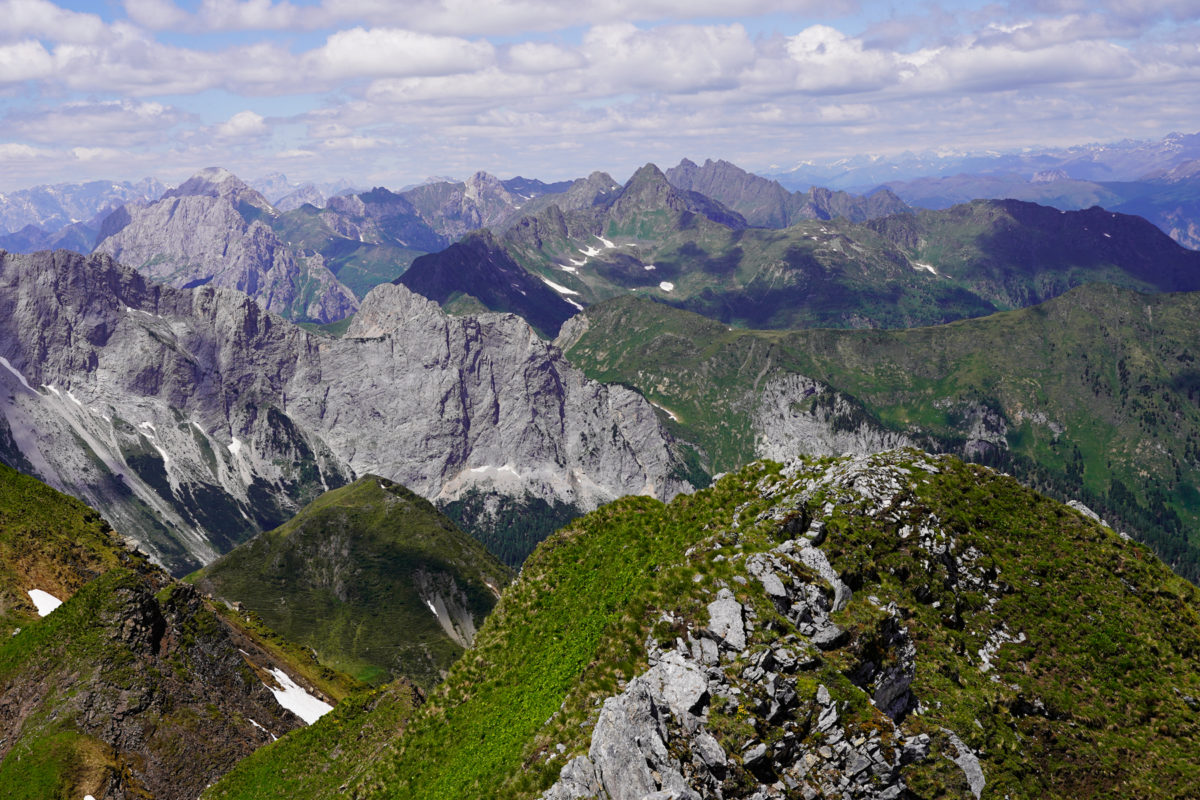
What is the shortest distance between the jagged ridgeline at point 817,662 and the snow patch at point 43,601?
3209 centimetres

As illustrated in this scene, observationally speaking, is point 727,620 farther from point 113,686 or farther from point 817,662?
point 113,686

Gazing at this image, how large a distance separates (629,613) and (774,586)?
6.48 m

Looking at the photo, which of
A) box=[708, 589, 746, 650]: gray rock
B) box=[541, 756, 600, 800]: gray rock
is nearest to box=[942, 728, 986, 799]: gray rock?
box=[708, 589, 746, 650]: gray rock

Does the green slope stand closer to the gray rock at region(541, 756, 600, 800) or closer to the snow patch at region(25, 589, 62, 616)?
the snow patch at region(25, 589, 62, 616)

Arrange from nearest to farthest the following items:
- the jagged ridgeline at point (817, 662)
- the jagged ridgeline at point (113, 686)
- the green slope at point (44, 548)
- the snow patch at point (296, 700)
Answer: the jagged ridgeline at point (817, 662) < the jagged ridgeline at point (113, 686) < the green slope at point (44, 548) < the snow patch at point (296, 700)

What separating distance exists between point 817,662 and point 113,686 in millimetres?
62232

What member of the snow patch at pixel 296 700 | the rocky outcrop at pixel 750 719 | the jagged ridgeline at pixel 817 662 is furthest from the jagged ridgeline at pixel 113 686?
the rocky outcrop at pixel 750 719

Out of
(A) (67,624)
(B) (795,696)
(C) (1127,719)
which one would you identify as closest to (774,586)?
(B) (795,696)

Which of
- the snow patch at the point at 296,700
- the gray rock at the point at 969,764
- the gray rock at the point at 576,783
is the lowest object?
the snow patch at the point at 296,700

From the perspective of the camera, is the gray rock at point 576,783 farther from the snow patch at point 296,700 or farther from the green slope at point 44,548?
the green slope at point 44,548

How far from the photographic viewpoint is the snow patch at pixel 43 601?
7338 cm

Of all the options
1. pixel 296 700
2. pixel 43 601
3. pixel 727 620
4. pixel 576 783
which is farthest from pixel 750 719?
pixel 43 601

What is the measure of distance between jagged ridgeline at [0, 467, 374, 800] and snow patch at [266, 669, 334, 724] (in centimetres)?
265

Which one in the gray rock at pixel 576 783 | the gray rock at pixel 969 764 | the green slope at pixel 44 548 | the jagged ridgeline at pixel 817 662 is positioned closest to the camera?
the gray rock at pixel 576 783
